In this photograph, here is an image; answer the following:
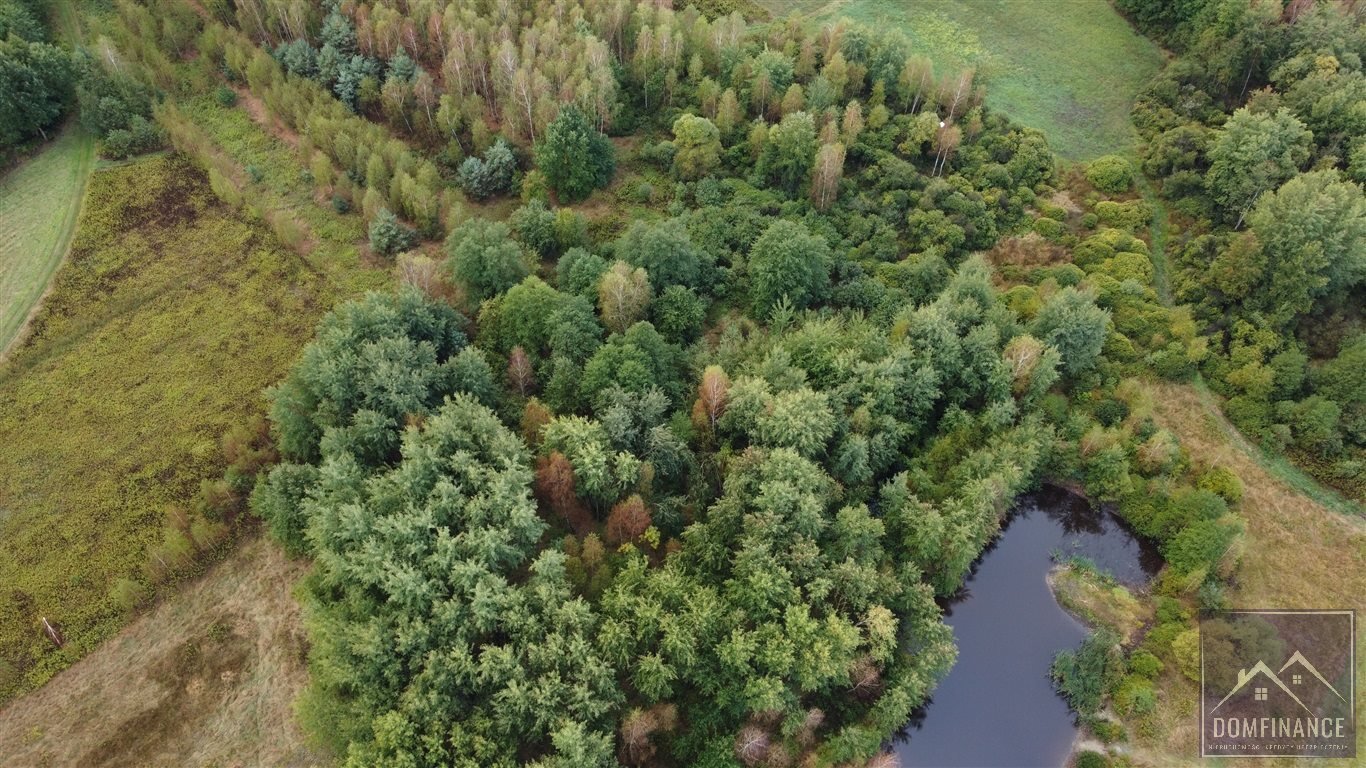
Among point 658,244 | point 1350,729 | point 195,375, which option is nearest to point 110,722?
point 195,375

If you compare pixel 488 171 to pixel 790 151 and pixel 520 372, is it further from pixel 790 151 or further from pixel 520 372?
Result: pixel 790 151

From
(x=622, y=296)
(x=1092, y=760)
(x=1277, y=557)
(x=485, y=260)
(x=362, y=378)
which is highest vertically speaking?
(x=485, y=260)

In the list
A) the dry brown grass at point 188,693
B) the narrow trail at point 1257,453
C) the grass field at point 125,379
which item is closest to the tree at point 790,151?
the narrow trail at point 1257,453

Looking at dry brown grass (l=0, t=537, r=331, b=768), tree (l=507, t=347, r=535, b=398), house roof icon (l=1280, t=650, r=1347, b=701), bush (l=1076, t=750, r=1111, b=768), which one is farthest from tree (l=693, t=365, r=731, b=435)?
house roof icon (l=1280, t=650, r=1347, b=701)

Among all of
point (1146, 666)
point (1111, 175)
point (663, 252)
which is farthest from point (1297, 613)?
point (663, 252)

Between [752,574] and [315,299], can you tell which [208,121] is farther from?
[752,574]

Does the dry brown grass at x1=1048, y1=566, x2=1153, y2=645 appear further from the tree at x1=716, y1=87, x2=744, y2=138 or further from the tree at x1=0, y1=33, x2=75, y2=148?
the tree at x1=0, y1=33, x2=75, y2=148
